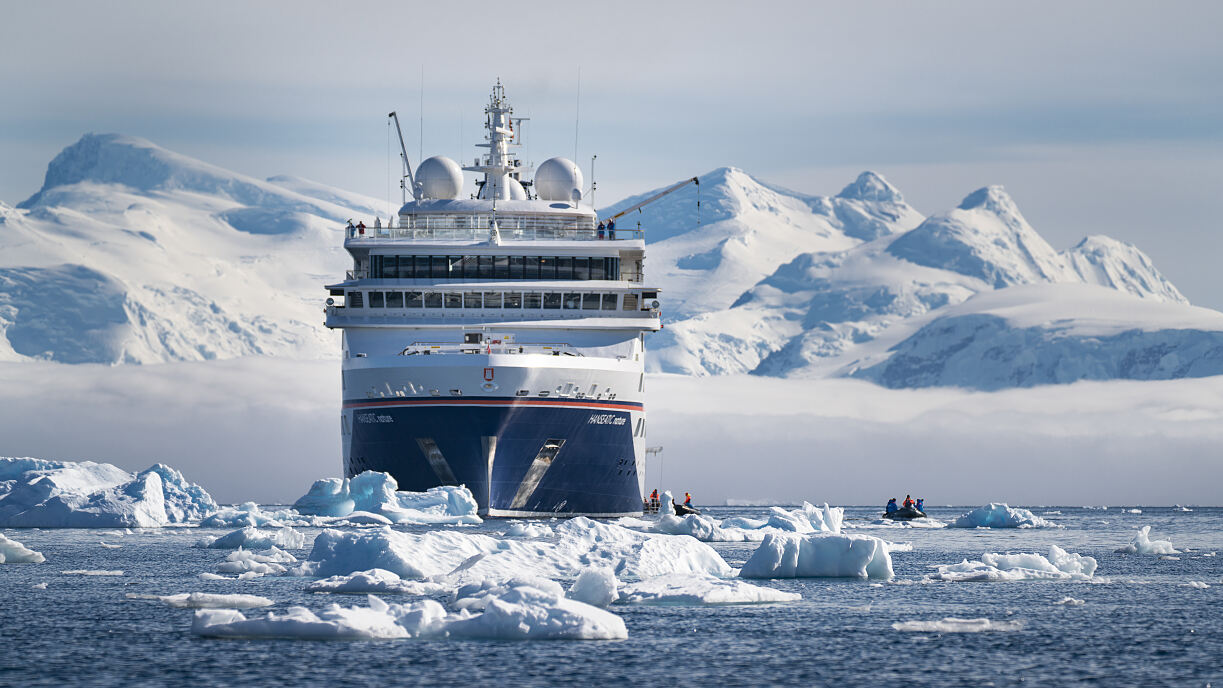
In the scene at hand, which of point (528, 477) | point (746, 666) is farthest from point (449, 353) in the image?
point (746, 666)

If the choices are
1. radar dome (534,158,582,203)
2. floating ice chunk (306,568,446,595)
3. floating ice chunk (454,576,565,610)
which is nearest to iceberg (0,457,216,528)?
radar dome (534,158,582,203)

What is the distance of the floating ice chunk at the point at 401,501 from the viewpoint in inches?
2665

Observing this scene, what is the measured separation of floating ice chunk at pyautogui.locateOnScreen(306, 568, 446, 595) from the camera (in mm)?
40188

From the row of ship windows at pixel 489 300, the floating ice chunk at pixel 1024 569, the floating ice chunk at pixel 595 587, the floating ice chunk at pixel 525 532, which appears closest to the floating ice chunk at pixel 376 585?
the floating ice chunk at pixel 595 587

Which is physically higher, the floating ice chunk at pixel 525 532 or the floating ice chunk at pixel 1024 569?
the floating ice chunk at pixel 525 532

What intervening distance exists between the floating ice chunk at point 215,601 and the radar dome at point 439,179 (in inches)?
2084

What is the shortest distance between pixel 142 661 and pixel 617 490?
47.4 m

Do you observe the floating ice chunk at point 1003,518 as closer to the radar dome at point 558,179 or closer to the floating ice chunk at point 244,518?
→ the radar dome at point 558,179

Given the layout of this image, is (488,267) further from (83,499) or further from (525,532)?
(525,532)

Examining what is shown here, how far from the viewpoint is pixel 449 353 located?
238 feet

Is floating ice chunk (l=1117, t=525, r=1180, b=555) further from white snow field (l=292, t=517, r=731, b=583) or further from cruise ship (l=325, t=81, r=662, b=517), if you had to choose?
white snow field (l=292, t=517, r=731, b=583)

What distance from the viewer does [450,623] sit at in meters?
32.8

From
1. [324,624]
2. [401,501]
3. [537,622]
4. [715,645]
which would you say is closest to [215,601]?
[324,624]

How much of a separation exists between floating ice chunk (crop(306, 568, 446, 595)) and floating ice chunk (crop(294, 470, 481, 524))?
25475 millimetres
